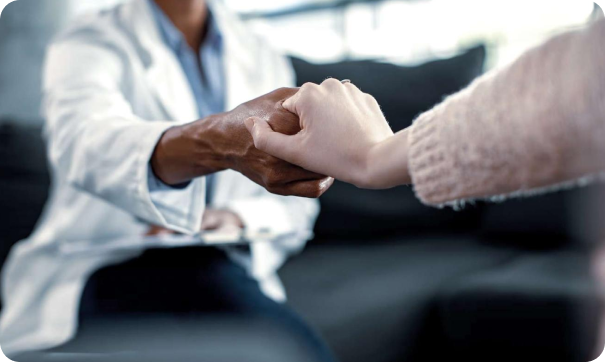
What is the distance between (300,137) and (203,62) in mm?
242

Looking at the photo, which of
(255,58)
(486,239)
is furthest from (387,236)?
(255,58)

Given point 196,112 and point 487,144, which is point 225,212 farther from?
point 487,144

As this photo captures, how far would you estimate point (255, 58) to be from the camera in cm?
50

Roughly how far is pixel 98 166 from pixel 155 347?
0.14 m

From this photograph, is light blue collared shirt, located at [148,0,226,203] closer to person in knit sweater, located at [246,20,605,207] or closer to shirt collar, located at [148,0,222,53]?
shirt collar, located at [148,0,222,53]

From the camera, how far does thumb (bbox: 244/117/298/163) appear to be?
0.92 ft

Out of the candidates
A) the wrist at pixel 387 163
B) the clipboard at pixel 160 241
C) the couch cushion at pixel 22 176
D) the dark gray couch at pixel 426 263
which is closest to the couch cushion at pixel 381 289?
the dark gray couch at pixel 426 263

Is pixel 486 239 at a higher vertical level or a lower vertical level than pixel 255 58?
lower

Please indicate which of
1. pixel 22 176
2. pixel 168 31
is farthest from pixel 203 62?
pixel 22 176

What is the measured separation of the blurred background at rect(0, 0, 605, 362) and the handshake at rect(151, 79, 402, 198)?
55 millimetres

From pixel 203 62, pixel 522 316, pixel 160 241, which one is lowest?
pixel 522 316

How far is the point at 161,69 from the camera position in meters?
0.44

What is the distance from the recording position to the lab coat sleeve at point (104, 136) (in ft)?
1.24

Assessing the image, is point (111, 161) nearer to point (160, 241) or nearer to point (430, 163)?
point (160, 241)
